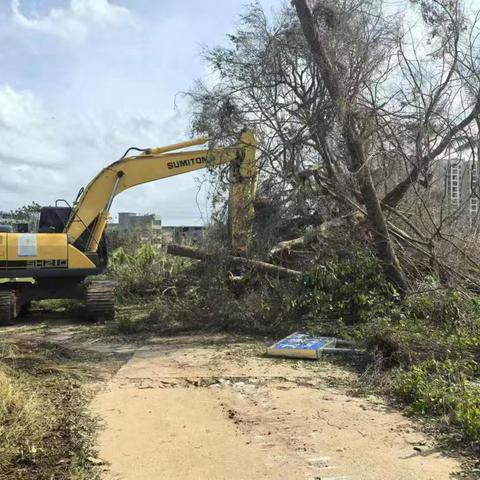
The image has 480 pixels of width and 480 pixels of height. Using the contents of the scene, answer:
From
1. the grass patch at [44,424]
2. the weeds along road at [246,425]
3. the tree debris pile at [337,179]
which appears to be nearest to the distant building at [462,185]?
the tree debris pile at [337,179]

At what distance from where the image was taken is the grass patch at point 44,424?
13.9 ft

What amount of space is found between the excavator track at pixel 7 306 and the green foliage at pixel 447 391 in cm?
783

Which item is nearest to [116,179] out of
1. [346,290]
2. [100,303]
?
[100,303]

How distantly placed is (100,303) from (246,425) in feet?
22.6

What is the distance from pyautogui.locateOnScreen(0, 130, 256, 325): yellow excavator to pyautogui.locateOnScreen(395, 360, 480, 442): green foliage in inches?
198

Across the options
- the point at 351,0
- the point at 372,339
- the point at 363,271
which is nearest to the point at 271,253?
the point at 363,271

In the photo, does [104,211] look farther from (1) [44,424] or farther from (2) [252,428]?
(2) [252,428]

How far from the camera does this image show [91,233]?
40.1 feet

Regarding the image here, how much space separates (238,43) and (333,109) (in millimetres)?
2372

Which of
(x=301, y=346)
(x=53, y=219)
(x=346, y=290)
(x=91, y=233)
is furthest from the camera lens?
(x=53, y=219)

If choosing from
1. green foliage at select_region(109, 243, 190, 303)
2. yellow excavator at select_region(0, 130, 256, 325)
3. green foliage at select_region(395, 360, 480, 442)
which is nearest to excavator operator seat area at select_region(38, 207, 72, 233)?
yellow excavator at select_region(0, 130, 256, 325)

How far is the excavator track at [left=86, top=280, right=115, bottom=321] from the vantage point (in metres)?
11.5

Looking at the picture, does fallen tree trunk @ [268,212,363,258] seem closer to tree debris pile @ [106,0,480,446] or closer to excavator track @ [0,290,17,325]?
tree debris pile @ [106,0,480,446]

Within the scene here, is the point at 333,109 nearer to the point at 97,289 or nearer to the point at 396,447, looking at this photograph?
the point at 97,289
